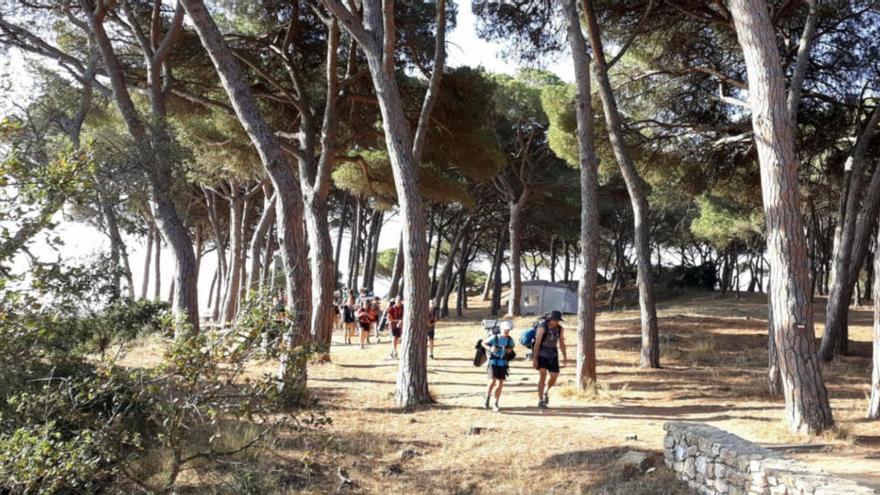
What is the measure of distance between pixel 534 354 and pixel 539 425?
1385 mm

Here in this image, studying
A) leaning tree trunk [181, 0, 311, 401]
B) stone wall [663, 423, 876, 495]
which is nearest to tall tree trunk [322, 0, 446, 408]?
leaning tree trunk [181, 0, 311, 401]

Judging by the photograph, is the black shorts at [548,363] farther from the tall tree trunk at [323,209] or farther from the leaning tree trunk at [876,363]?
the leaning tree trunk at [876,363]

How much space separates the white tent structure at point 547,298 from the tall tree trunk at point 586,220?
19.1 meters

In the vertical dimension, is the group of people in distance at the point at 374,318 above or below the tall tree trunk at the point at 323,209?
below

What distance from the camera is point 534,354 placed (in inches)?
399

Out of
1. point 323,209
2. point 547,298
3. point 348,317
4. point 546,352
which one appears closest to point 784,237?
point 546,352

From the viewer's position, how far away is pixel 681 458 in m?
6.88

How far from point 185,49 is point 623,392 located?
10026 mm

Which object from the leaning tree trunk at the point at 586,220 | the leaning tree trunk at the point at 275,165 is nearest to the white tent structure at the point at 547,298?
the leaning tree trunk at the point at 586,220

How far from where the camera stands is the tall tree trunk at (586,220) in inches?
445

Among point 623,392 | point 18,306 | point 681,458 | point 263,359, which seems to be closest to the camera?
point 18,306

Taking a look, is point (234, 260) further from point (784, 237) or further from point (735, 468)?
point (735, 468)

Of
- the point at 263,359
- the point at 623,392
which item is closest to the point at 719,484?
the point at 263,359

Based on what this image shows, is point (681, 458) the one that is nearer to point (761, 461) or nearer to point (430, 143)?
point (761, 461)
